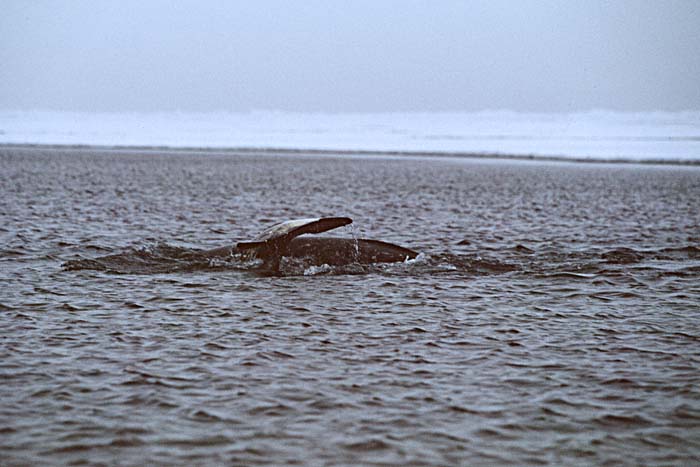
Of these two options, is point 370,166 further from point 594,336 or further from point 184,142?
point 594,336

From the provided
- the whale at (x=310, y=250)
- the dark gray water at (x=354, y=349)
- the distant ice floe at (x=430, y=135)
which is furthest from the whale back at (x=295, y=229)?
the distant ice floe at (x=430, y=135)

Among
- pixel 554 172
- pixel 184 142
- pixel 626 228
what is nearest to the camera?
pixel 626 228

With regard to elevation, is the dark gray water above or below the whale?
below

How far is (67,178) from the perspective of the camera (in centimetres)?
3600

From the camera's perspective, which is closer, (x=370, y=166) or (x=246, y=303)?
(x=246, y=303)

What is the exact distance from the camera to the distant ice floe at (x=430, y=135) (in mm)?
69438

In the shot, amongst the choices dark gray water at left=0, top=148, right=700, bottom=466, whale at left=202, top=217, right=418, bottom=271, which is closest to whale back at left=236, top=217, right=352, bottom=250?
whale at left=202, top=217, right=418, bottom=271

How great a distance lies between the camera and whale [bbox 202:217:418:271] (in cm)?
1435

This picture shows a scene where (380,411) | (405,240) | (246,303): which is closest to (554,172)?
(405,240)

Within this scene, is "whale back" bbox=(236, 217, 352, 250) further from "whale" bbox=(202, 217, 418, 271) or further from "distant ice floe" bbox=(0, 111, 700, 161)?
"distant ice floe" bbox=(0, 111, 700, 161)

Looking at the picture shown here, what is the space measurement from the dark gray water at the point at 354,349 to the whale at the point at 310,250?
0.37 metres

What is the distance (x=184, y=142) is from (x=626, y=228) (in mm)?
Answer: 62576

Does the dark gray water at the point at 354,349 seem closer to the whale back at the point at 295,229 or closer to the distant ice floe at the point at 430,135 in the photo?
the whale back at the point at 295,229

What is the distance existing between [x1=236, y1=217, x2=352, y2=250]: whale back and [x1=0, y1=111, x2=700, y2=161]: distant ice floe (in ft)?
154
